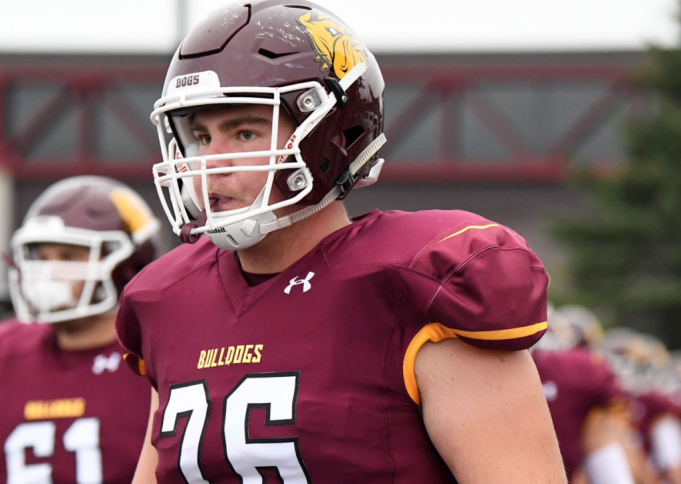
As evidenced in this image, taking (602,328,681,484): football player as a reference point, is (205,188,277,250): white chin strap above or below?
above

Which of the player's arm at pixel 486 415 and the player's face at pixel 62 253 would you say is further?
the player's face at pixel 62 253

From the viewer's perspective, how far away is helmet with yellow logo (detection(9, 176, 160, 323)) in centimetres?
367

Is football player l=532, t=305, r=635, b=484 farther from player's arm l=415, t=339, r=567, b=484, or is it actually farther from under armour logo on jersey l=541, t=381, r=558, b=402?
player's arm l=415, t=339, r=567, b=484

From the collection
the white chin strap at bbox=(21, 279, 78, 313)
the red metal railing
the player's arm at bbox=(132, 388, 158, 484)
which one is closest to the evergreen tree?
the red metal railing

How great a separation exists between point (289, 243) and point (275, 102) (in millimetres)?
341

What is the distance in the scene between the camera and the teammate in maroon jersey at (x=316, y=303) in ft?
6.72

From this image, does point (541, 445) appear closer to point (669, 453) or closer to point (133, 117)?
point (669, 453)

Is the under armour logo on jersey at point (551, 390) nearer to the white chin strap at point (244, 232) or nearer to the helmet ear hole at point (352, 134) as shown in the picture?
the helmet ear hole at point (352, 134)

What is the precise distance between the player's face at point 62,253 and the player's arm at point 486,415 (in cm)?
202

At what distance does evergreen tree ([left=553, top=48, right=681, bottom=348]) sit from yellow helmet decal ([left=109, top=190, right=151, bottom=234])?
1510 centimetres

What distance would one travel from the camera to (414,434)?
6.97 ft

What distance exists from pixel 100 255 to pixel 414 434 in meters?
1.99

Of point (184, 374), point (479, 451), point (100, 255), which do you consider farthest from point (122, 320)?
point (100, 255)

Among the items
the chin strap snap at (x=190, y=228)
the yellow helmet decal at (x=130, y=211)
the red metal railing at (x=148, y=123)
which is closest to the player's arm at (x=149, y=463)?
the chin strap snap at (x=190, y=228)
